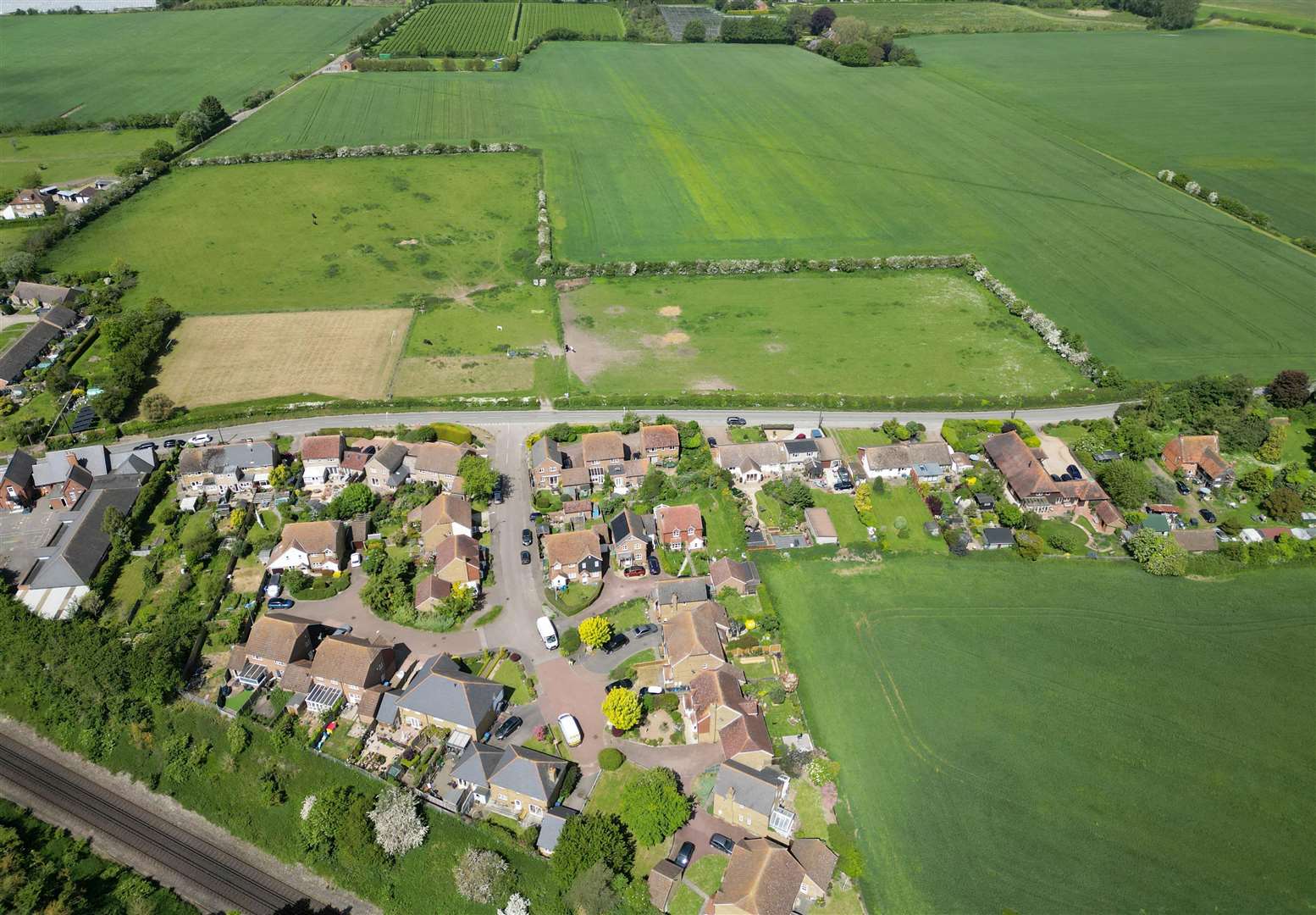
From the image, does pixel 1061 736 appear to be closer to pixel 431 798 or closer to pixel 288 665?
pixel 431 798

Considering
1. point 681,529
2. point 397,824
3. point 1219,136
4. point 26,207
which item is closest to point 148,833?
point 397,824

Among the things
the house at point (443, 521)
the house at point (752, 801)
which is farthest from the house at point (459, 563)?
the house at point (752, 801)

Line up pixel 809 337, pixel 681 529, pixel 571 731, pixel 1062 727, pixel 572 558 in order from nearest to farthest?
pixel 571 731 < pixel 1062 727 < pixel 572 558 < pixel 681 529 < pixel 809 337

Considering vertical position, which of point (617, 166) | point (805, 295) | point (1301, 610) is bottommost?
point (1301, 610)

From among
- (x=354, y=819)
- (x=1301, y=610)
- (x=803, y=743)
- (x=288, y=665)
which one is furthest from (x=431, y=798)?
(x=1301, y=610)

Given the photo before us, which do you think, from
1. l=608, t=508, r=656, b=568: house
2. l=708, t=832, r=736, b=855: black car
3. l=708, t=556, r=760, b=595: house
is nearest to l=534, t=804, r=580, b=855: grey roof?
l=708, t=832, r=736, b=855: black car

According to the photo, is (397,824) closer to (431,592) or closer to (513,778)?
(513,778)
